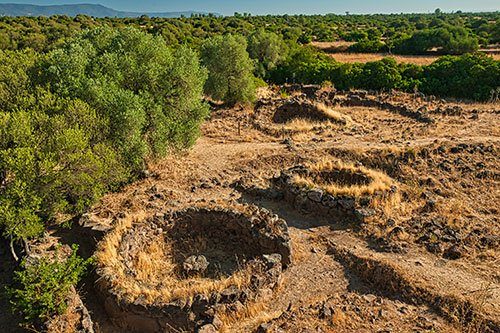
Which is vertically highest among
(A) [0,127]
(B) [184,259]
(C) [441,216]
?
(A) [0,127]

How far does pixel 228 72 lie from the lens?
34.4 meters

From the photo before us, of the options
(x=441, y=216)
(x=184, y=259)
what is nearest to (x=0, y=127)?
(x=184, y=259)

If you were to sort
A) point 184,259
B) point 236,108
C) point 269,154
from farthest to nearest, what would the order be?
point 236,108 → point 269,154 → point 184,259

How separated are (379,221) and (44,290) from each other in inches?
469

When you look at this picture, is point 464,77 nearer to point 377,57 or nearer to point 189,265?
point 377,57

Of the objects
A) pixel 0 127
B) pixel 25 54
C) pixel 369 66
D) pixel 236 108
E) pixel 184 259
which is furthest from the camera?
pixel 369 66

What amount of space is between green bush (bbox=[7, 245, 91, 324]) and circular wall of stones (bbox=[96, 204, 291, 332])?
4.31ft

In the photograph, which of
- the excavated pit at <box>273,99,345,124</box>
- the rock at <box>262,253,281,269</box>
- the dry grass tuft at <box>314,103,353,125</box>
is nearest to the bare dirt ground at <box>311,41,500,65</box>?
the excavated pit at <box>273,99,345,124</box>

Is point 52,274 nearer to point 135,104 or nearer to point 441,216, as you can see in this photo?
point 135,104

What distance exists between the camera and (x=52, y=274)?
438 inches

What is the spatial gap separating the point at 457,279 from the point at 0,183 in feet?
55.1

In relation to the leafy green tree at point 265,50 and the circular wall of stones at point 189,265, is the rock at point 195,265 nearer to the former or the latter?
the circular wall of stones at point 189,265

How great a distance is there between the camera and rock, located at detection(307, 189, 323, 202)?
17.3 m

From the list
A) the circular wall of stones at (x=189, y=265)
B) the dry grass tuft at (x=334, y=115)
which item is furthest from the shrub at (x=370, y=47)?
the circular wall of stones at (x=189, y=265)
